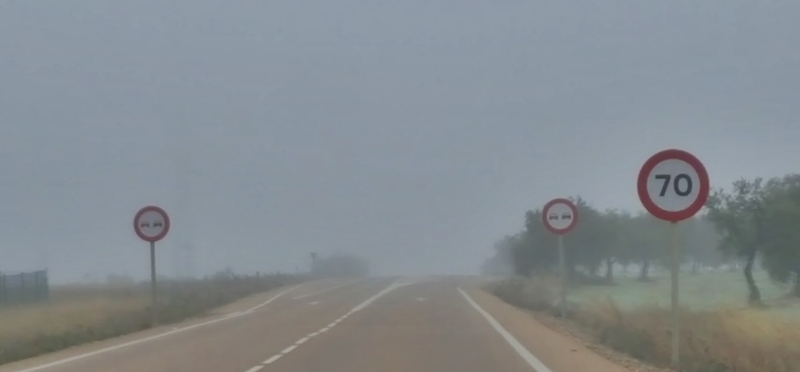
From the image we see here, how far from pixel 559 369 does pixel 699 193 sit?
4.97 m

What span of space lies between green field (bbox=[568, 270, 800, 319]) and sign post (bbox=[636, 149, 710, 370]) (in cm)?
1436

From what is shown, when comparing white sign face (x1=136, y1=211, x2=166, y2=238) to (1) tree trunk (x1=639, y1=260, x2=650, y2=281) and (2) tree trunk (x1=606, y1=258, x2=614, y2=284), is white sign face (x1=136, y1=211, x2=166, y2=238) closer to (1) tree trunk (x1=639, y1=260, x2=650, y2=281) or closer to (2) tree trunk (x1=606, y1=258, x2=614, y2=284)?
(1) tree trunk (x1=639, y1=260, x2=650, y2=281)

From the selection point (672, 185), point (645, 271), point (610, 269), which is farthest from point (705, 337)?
point (610, 269)

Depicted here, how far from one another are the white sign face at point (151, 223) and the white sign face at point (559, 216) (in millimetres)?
9907

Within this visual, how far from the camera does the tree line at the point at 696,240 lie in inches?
1361

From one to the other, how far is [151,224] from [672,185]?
1882 centimetres

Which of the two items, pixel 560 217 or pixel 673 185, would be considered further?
pixel 560 217

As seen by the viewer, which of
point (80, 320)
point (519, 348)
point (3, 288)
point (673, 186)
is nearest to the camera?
point (673, 186)

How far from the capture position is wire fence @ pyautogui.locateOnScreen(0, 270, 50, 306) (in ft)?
139

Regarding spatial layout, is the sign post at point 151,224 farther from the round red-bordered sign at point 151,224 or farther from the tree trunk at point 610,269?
the tree trunk at point 610,269

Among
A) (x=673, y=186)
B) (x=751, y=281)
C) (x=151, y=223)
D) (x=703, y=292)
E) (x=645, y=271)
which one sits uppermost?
(x=673, y=186)

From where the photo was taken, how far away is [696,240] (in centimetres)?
4956

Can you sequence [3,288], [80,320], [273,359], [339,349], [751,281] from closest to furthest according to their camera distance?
1. [273,359]
2. [339,349]
3. [80,320]
4. [751,281]
5. [3,288]

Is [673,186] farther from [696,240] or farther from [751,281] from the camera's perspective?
[696,240]
